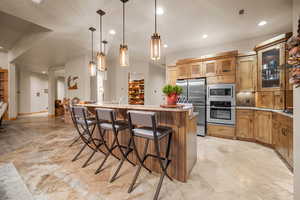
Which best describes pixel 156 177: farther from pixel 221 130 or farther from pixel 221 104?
pixel 221 104

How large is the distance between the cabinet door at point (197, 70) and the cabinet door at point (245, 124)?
149 cm

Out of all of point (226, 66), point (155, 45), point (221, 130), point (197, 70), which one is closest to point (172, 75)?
point (197, 70)

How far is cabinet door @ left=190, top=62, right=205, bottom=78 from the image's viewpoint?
408 cm

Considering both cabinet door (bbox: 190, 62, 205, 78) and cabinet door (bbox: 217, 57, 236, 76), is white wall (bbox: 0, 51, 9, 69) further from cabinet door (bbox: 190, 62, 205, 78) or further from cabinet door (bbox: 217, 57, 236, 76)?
Result: cabinet door (bbox: 217, 57, 236, 76)

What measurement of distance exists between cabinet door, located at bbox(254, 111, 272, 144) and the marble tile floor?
330 millimetres

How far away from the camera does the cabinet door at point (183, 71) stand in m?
4.30

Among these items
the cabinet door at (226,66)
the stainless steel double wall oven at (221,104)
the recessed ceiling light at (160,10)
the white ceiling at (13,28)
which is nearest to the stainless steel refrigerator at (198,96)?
the stainless steel double wall oven at (221,104)

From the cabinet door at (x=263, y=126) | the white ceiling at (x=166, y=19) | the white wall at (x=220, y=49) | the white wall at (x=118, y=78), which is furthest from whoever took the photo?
the white wall at (x=118, y=78)

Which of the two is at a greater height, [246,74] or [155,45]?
[155,45]

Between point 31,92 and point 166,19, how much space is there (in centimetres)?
1007

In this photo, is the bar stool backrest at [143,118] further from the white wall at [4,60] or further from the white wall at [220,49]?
the white wall at [4,60]

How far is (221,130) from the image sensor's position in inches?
150

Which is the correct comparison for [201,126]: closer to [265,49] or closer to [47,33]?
[265,49]

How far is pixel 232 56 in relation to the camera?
3674mm
